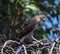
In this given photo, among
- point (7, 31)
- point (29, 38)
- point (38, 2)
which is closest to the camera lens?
point (29, 38)

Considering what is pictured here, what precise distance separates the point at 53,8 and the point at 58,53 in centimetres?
242

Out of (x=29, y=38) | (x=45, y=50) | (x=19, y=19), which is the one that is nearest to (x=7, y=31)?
(x=19, y=19)

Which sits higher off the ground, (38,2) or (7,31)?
(38,2)

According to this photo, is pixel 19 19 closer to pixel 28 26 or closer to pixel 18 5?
pixel 18 5

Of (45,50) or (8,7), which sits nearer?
(45,50)

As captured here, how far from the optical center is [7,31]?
4.53 meters

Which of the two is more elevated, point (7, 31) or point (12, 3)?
point (12, 3)

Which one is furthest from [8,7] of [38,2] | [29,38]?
[29,38]

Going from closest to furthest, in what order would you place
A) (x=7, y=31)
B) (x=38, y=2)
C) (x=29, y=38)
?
(x=29, y=38)
(x=7, y=31)
(x=38, y=2)

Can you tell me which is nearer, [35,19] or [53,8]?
[35,19]

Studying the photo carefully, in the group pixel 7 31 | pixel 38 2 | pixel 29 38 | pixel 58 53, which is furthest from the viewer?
pixel 38 2

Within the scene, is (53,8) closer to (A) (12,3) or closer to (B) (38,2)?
(B) (38,2)

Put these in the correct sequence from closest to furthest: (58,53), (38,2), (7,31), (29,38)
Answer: (58,53) < (29,38) < (7,31) < (38,2)

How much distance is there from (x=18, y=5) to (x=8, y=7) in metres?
0.20
